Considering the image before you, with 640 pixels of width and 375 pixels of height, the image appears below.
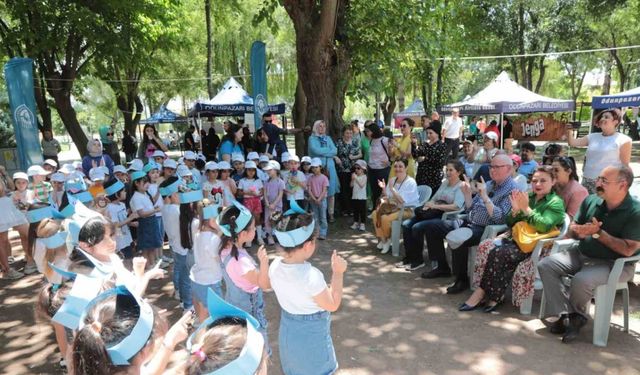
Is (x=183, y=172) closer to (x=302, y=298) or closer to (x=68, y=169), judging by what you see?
(x=68, y=169)

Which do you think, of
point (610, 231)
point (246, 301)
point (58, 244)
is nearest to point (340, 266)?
point (246, 301)

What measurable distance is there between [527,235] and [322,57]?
568 cm

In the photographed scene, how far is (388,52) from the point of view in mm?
9414

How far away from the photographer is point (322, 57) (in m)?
8.78

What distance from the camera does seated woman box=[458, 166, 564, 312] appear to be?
438cm

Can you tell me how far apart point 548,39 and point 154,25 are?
2000cm

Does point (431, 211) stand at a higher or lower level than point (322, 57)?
lower

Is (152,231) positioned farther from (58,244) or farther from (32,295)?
(58,244)

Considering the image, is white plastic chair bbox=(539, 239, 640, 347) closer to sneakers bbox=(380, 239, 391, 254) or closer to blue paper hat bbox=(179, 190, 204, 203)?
sneakers bbox=(380, 239, 391, 254)

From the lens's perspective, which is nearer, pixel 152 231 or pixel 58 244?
pixel 58 244

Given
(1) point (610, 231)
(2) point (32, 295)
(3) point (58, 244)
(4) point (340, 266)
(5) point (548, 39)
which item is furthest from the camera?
(5) point (548, 39)

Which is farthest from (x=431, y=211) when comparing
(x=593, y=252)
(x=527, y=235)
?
(x=593, y=252)

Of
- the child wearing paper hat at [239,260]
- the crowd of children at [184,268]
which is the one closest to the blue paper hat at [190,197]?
the crowd of children at [184,268]

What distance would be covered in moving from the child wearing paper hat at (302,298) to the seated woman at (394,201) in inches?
160
